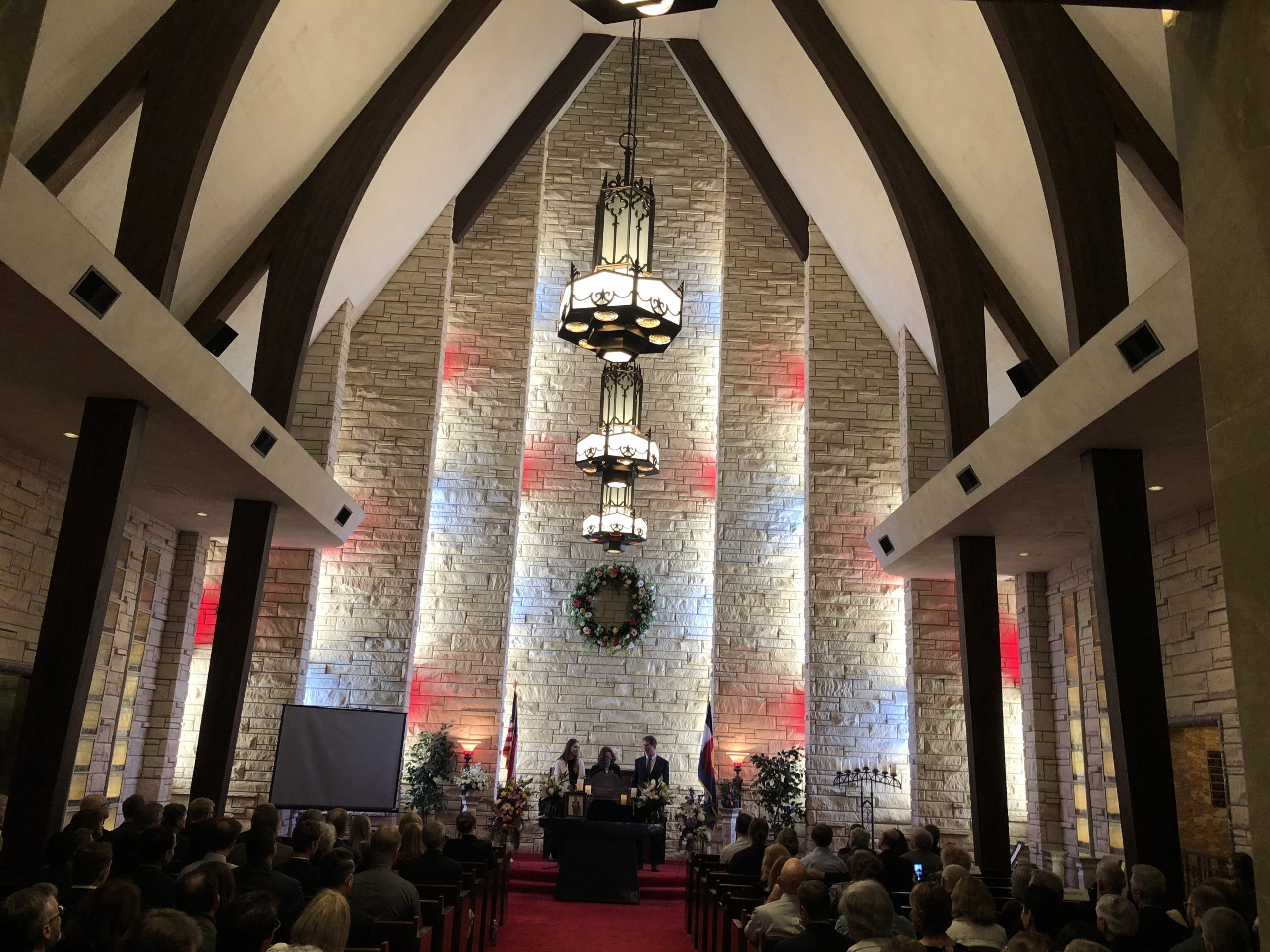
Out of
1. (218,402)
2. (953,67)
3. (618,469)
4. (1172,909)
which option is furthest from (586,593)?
(1172,909)

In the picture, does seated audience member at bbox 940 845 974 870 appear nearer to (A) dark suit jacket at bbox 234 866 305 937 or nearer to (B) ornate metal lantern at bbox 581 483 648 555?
(A) dark suit jacket at bbox 234 866 305 937

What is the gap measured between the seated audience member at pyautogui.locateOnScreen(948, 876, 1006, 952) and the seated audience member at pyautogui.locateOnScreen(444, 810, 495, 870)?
4551mm

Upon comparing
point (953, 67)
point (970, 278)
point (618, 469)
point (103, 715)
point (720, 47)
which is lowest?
point (103, 715)

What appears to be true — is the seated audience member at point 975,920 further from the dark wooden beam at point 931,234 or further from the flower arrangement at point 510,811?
the flower arrangement at point 510,811

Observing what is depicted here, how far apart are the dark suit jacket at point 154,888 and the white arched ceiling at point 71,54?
16.8 feet

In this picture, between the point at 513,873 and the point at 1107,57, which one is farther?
the point at 513,873

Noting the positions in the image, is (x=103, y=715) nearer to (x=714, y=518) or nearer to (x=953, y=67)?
(x=714, y=518)

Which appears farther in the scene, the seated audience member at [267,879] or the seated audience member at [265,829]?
the seated audience member at [265,829]

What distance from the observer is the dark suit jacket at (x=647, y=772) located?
1314 cm

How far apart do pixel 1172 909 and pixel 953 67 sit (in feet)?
22.8

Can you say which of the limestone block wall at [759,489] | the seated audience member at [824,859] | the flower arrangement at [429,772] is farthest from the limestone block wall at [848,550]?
the seated audience member at [824,859]

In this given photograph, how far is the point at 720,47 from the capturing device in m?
13.9

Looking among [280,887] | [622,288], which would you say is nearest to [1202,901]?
[280,887]

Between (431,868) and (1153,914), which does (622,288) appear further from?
(1153,914)
